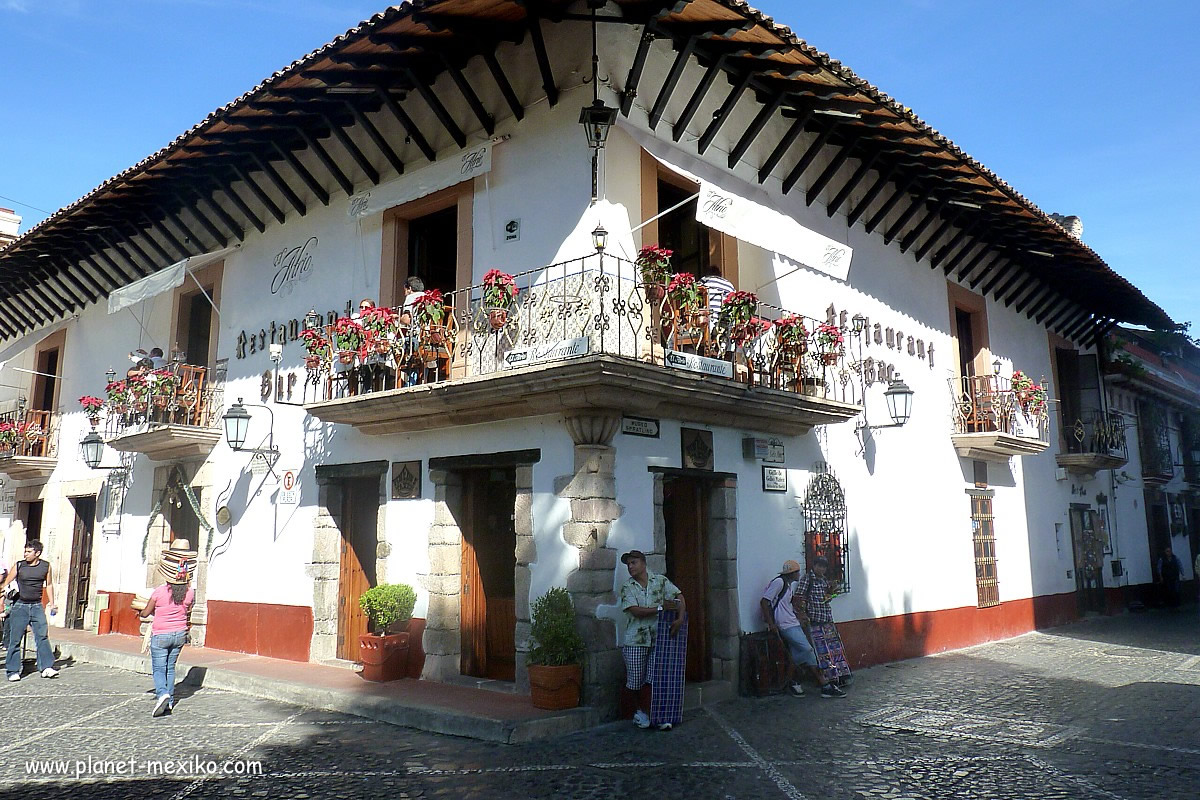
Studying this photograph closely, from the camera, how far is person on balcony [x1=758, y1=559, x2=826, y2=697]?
30.8ft

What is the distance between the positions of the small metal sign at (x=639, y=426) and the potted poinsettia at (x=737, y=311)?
121cm

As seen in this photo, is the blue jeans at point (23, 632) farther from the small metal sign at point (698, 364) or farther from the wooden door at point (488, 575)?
the small metal sign at point (698, 364)

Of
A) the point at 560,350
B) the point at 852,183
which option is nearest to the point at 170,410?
the point at 560,350

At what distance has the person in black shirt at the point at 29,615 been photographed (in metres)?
10.6

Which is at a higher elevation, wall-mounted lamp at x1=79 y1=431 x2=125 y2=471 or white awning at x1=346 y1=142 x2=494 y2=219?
white awning at x1=346 y1=142 x2=494 y2=219

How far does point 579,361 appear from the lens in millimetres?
7652

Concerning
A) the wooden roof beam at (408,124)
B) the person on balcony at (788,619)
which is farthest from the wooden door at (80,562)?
the person on balcony at (788,619)

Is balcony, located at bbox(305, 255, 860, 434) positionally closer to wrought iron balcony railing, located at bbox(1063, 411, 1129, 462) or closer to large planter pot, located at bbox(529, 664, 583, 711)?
large planter pot, located at bbox(529, 664, 583, 711)

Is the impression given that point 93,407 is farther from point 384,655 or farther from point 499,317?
point 499,317

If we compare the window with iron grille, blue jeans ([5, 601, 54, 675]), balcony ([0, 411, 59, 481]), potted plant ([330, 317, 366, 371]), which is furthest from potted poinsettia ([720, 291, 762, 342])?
balcony ([0, 411, 59, 481])

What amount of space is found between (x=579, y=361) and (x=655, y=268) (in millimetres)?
1329

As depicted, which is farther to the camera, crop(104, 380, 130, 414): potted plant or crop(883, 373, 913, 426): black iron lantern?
crop(104, 380, 130, 414): potted plant

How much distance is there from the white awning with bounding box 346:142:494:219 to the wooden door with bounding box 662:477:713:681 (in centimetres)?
396

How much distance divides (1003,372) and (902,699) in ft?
26.6
